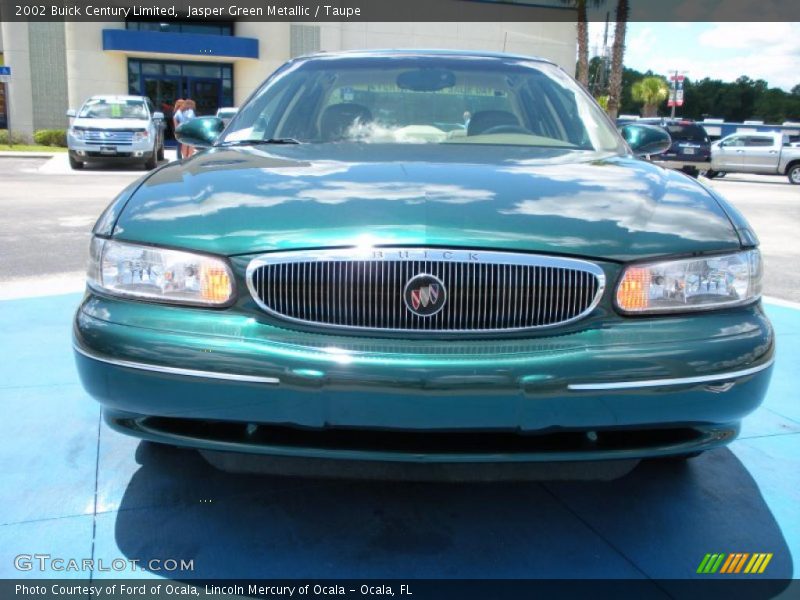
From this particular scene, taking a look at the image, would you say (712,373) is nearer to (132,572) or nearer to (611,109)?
(132,572)

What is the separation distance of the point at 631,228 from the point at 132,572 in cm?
176

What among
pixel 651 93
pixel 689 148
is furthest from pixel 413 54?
pixel 651 93

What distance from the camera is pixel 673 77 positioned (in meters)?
34.8

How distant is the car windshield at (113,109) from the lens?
1855cm

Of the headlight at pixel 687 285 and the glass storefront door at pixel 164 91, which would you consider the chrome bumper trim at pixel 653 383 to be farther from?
the glass storefront door at pixel 164 91

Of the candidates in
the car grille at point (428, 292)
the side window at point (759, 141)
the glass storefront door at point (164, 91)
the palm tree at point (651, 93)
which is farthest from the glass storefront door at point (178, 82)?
the palm tree at point (651, 93)

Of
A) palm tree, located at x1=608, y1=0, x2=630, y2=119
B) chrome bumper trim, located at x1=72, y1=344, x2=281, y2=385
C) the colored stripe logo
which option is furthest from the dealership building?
the colored stripe logo

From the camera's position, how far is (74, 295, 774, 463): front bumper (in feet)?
6.41

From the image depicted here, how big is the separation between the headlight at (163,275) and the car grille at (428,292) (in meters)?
0.10

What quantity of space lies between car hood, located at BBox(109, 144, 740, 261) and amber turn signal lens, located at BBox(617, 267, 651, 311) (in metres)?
0.05

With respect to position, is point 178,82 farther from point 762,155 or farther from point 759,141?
point 762,155

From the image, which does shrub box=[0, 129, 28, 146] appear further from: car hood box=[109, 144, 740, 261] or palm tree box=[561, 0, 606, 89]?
car hood box=[109, 144, 740, 261]

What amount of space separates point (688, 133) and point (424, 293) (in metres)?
23.4

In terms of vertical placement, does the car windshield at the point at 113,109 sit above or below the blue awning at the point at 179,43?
below
